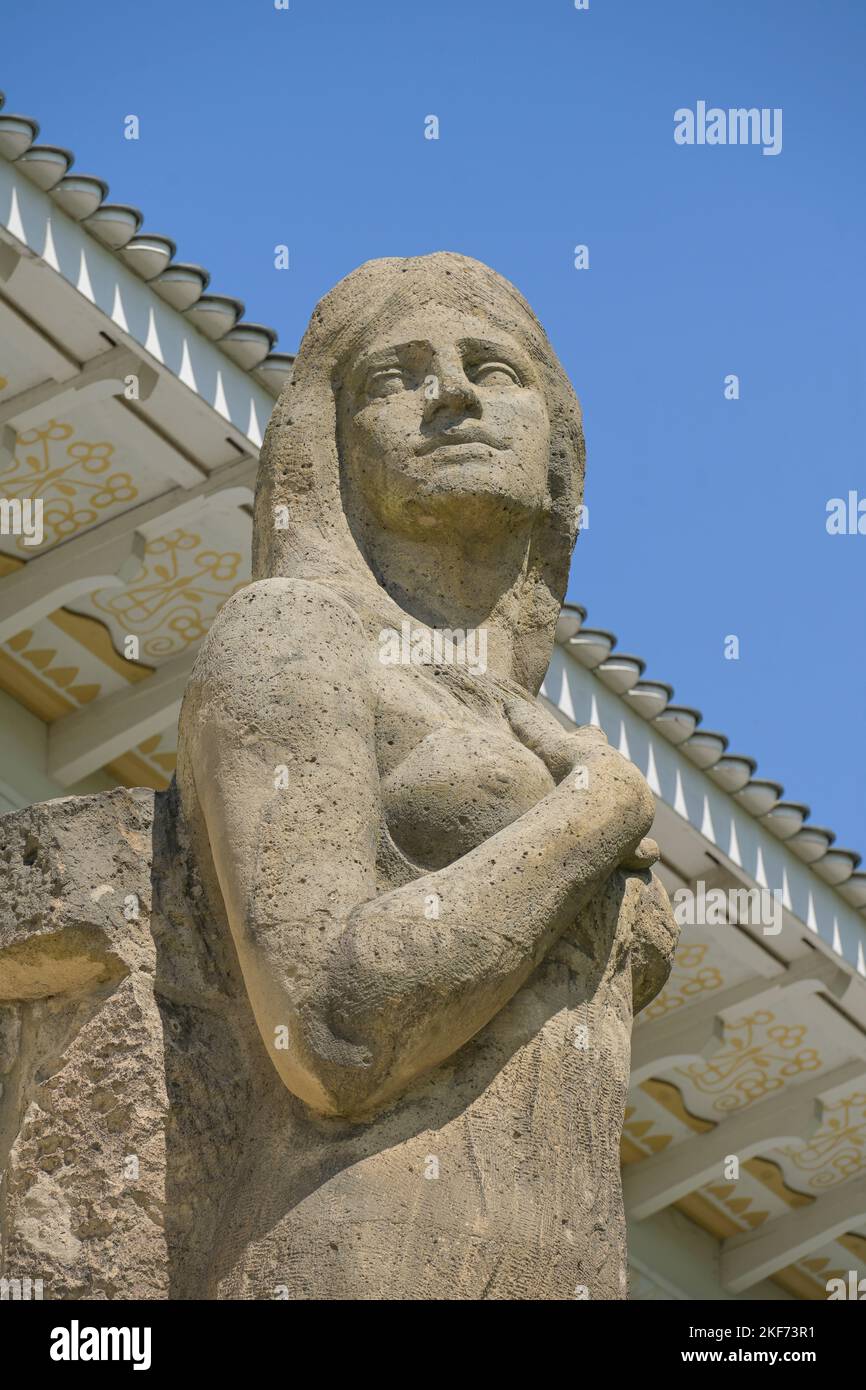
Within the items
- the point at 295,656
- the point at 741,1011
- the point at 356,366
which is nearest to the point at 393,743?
the point at 295,656

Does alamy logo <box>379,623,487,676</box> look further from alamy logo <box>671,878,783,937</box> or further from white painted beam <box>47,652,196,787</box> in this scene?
alamy logo <box>671,878,783,937</box>

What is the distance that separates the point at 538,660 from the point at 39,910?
1.04 metres

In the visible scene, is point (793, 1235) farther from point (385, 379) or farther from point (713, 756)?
point (385, 379)

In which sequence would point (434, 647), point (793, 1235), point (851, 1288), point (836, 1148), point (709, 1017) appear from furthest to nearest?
point (793, 1235)
point (851, 1288)
point (836, 1148)
point (709, 1017)
point (434, 647)

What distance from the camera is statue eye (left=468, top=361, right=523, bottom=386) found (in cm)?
433

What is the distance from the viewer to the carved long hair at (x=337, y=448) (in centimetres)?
425

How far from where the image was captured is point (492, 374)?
14.2 ft

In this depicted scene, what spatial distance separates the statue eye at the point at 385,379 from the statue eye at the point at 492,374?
12 centimetres

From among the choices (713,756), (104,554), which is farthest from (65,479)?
(713,756)
